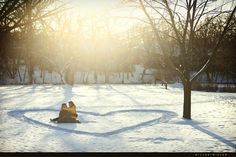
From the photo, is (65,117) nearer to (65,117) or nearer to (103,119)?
(65,117)

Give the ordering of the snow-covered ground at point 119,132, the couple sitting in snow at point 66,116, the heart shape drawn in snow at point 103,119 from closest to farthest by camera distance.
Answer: the snow-covered ground at point 119,132 < the heart shape drawn in snow at point 103,119 < the couple sitting in snow at point 66,116

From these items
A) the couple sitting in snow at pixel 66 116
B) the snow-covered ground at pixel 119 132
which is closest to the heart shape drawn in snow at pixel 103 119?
the snow-covered ground at pixel 119 132

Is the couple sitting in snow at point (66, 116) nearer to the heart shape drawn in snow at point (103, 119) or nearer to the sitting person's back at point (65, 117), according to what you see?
the sitting person's back at point (65, 117)

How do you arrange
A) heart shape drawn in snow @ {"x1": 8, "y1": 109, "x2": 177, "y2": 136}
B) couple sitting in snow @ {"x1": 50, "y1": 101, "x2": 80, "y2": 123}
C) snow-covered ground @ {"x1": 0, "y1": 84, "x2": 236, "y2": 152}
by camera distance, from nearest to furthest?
1. snow-covered ground @ {"x1": 0, "y1": 84, "x2": 236, "y2": 152}
2. heart shape drawn in snow @ {"x1": 8, "y1": 109, "x2": 177, "y2": 136}
3. couple sitting in snow @ {"x1": 50, "y1": 101, "x2": 80, "y2": 123}

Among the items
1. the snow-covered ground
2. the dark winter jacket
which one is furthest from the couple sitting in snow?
the snow-covered ground

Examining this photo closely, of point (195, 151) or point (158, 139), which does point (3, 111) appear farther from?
point (195, 151)

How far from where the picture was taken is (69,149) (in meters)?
8.81

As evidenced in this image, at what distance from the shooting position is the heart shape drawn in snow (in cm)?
1165

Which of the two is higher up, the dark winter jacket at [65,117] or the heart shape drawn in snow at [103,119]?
the dark winter jacket at [65,117]

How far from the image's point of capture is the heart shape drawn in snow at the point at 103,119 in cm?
1165

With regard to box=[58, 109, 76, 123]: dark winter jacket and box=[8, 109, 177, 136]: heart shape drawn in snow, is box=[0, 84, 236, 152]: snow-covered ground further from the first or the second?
box=[58, 109, 76, 123]: dark winter jacket

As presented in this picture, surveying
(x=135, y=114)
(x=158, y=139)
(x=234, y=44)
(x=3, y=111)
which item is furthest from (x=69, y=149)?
(x=234, y=44)

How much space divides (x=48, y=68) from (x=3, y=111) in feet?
136

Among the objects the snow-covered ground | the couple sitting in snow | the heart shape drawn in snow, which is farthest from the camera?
the couple sitting in snow
